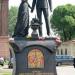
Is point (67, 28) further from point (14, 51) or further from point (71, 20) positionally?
point (14, 51)

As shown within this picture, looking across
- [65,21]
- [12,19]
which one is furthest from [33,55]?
[12,19]

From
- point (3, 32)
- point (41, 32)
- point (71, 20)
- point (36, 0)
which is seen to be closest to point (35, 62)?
point (41, 32)

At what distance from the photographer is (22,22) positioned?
55.0 feet

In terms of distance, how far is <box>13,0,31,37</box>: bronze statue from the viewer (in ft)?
54.6

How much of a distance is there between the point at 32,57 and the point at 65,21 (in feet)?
236

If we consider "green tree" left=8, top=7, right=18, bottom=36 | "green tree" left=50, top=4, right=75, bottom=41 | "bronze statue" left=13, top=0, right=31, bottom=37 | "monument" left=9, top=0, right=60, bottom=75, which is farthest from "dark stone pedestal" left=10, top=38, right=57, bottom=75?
"green tree" left=8, top=7, right=18, bottom=36

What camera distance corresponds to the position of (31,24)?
16609 mm

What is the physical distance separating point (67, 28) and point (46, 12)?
2810 inches

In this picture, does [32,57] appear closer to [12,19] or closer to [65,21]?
[65,21]

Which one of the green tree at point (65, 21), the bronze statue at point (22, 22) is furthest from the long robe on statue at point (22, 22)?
the green tree at point (65, 21)

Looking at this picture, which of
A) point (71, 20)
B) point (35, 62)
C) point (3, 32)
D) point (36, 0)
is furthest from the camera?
point (71, 20)

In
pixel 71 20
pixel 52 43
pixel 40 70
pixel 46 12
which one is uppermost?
pixel 71 20

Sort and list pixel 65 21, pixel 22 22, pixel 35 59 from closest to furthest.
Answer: pixel 35 59 < pixel 22 22 < pixel 65 21

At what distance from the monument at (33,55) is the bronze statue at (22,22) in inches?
9.4
